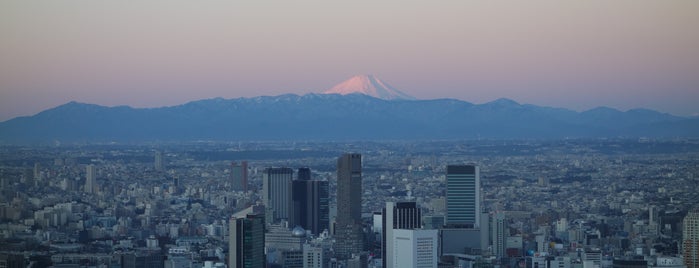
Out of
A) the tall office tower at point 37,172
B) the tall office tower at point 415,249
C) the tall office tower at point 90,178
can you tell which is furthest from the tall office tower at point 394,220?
the tall office tower at point 37,172

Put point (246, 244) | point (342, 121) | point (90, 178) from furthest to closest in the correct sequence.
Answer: point (342, 121) < point (90, 178) < point (246, 244)

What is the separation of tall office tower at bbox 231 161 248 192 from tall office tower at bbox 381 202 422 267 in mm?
4992

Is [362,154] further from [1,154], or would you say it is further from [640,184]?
[1,154]

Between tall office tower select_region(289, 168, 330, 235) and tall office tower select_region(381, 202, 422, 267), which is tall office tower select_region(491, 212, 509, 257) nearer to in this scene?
tall office tower select_region(381, 202, 422, 267)

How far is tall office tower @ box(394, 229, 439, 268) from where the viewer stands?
1652cm

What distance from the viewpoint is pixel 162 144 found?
24359mm

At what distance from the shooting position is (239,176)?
24.6 metres

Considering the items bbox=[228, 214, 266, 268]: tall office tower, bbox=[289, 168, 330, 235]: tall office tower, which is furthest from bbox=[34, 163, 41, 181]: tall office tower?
bbox=[289, 168, 330, 235]: tall office tower

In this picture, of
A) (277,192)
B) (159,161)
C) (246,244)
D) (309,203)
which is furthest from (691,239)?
(159,161)

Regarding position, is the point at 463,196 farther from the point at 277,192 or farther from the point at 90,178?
the point at 90,178

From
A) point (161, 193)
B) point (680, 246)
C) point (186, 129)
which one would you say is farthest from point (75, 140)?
point (680, 246)

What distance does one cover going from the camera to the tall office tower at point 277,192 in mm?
21188

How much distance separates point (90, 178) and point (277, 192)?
4327mm

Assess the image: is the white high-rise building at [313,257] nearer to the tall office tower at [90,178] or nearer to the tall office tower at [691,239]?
the tall office tower at [90,178]
